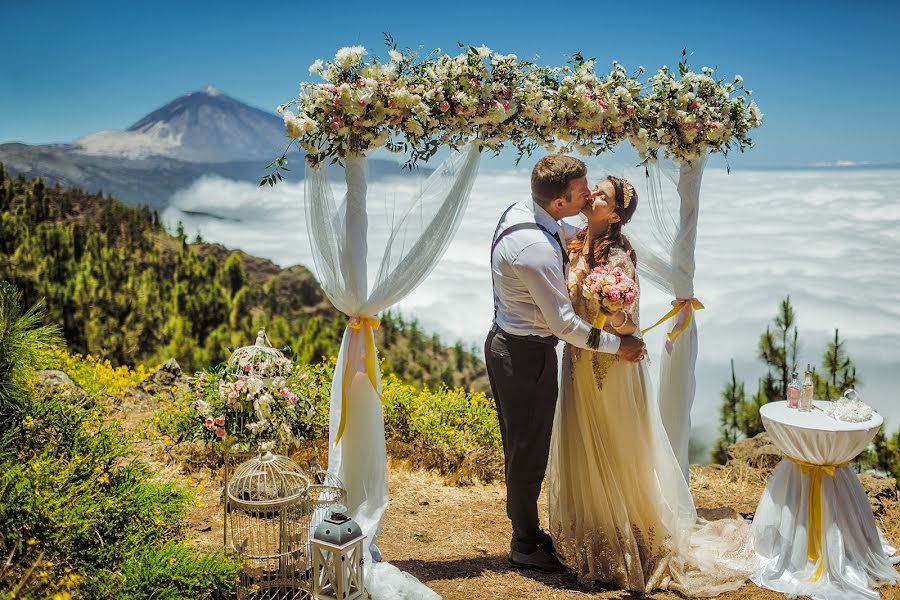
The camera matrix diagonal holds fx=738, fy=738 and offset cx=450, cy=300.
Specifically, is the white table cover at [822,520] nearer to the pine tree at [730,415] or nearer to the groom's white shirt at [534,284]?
the groom's white shirt at [534,284]

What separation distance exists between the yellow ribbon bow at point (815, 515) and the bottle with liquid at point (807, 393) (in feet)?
1.26

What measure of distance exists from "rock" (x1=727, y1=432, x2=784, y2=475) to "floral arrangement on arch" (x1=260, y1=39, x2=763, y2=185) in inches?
121

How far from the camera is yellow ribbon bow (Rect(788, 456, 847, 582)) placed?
445 centimetres

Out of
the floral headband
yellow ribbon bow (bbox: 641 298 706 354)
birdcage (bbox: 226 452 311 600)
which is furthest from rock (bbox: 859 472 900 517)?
birdcage (bbox: 226 452 311 600)

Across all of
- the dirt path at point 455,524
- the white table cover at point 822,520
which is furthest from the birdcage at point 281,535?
the white table cover at point 822,520

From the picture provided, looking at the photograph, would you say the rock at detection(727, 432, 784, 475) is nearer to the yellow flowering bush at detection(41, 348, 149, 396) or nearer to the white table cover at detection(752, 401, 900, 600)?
the white table cover at detection(752, 401, 900, 600)

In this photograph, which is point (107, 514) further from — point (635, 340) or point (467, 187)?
point (635, 340)

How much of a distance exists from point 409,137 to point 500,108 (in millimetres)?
583

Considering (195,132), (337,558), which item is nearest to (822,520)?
(337,558)

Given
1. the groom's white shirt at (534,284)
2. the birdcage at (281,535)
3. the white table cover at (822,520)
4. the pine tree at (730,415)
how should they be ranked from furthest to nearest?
the pine tree at (730,415) < the white table cover at (822,520) < the groom's white shirt at (534,284) < the birdcage at (281,535)

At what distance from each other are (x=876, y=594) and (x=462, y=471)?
11.2 ft

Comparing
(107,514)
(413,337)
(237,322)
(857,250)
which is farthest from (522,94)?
(857,250)

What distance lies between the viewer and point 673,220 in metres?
5.62

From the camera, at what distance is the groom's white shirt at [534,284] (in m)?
4.09
